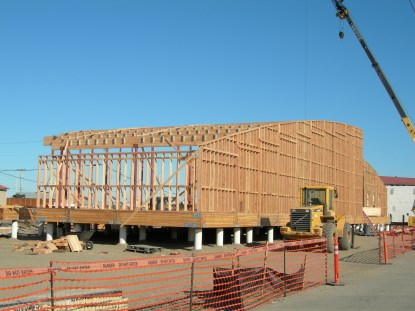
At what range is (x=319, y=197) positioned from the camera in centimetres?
2755

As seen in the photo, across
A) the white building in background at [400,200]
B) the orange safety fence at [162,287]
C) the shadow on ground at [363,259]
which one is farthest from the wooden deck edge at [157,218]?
the white building in background at [400,200]

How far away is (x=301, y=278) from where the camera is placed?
46.8 feet

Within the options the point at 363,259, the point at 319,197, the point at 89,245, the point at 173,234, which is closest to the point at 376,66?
the point at 319,197

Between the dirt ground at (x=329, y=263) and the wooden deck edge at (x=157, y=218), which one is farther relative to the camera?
the wooden deck edge at (x=157, y=218)

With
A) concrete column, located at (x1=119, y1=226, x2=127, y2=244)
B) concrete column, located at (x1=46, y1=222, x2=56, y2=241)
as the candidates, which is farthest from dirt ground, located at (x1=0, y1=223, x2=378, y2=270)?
concrete column, located at (x1=46, y1=222, x2=56, y2=241)

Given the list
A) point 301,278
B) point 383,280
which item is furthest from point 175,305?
point 383,280

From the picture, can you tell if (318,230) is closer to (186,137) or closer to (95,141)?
(186,137)

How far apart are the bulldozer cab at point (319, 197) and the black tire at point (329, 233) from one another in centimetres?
119

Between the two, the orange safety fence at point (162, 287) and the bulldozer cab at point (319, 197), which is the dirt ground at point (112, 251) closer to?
the bulldozer cab at point (319, 197)

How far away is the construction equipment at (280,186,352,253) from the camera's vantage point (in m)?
25.7

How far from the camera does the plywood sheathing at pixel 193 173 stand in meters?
28.0

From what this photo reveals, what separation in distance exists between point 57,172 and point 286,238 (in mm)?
13734

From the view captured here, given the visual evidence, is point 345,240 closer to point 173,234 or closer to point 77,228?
point 173,234

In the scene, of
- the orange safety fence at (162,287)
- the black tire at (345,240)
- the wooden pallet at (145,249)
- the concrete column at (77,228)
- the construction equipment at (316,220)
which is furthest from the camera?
the concrete column at (77,228)
